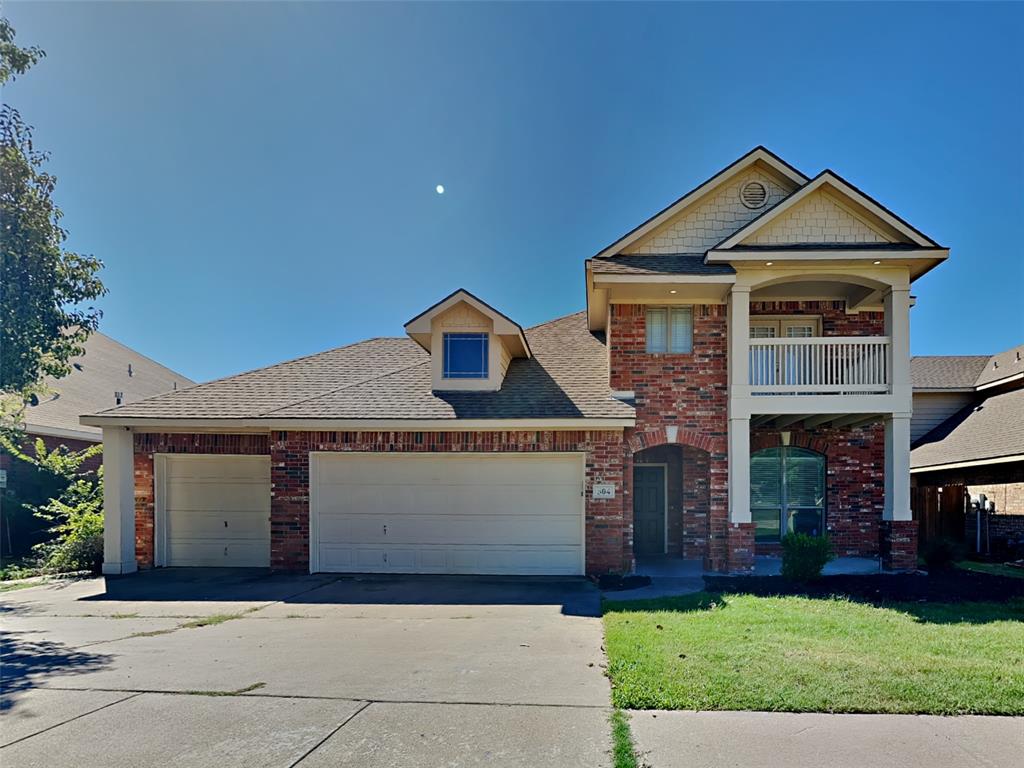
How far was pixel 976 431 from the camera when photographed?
1664 centimetres

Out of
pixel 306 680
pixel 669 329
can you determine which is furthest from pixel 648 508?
pixel 306 680

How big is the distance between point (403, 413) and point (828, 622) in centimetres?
740

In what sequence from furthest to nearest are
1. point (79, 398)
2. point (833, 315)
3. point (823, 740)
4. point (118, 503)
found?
1. point (79, 398)
2. point (833, 315)
3. point (118, 503)
4. point (823, 740)

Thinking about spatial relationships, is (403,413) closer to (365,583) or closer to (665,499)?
(365,583)

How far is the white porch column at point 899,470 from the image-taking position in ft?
37.5

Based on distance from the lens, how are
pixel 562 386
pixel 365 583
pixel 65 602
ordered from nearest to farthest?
pixel 65 602 → pixel 365 583 → pixel 562 386

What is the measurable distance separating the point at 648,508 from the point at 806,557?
4.17 m

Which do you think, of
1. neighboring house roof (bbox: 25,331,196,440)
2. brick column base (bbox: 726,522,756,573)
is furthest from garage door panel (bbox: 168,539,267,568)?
brick column base (bbox: 726,522,756,573)

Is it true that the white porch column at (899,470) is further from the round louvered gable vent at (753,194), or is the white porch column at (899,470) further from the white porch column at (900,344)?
the round louvered gable vent at (753,194)

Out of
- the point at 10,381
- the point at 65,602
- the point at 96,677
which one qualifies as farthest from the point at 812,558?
the point at 10,381

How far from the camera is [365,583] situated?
1084cm

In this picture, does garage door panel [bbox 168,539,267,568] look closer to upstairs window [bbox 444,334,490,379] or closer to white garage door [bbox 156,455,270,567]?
white garage door [bbox 156,455,270,567]

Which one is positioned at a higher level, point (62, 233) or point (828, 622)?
point (62, 233)

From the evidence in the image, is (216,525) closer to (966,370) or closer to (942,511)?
(942,511)
